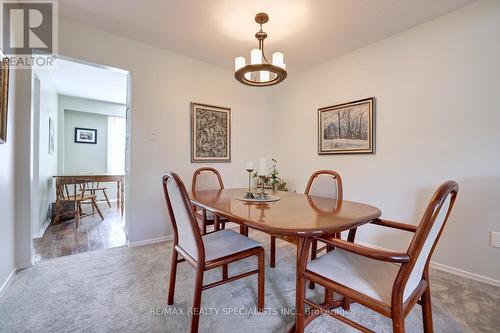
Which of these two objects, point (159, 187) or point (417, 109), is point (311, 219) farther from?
point (159, 187)

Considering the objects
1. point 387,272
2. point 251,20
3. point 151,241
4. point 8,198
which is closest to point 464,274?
point 387,272

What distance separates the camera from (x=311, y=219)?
1.16m

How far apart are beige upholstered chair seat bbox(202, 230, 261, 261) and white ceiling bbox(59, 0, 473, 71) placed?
1.93 m

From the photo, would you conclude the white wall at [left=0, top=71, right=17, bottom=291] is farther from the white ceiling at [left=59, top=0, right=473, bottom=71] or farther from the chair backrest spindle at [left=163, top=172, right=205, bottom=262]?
the chair backrest spindle at [left=163, top=172, right=205, bottom=262]

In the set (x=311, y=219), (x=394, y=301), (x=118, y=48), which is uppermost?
(x=118, y=48)

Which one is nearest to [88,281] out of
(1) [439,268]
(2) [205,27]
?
(2) [205,27]

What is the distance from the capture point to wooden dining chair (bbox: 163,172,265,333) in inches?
47.0

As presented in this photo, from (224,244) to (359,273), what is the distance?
0.81m

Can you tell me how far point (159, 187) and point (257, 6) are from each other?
220 cm

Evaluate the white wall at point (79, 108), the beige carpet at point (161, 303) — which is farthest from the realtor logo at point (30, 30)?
the white wall at point (79, 108)

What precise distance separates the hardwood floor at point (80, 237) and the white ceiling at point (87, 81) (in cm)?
214

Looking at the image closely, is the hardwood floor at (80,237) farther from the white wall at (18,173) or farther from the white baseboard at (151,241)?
the white wall at (18,173)

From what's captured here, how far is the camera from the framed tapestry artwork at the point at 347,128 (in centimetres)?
260

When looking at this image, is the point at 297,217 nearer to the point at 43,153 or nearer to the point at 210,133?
the point at 210,133
